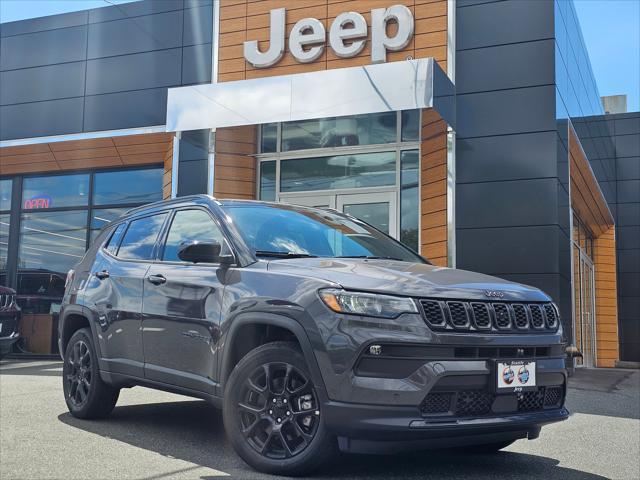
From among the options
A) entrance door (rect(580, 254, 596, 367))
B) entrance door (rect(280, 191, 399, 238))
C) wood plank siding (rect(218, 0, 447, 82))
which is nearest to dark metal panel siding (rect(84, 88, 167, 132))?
wood plank siding (rect(218, 0, 447, 82))

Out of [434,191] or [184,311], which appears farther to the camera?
[434,191]

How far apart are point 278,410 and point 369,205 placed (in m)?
9.11

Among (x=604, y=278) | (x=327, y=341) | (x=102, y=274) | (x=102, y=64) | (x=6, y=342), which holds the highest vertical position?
(x=102, y=64)

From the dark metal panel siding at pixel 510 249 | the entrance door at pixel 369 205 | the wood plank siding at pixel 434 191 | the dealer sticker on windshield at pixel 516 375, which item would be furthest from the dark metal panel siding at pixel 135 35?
the dealer sticker on windshield at pixel 516 375

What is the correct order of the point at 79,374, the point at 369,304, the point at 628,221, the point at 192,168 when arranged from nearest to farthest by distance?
the point at 369,304
the point at 79,374
the point at 192,168
the point at 628,221

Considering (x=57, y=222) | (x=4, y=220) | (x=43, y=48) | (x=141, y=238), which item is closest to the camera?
(x=141, y=238)

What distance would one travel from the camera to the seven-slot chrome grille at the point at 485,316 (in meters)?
3.89

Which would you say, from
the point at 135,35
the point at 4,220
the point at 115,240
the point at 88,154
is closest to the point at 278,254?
the point at 115,240

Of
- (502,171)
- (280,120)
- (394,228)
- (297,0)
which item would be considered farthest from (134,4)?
(502,171)

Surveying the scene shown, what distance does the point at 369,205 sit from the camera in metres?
13.1

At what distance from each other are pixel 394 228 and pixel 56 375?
5748 millimetres

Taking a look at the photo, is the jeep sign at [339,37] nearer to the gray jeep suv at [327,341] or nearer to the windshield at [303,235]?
the windshield at [303,235]

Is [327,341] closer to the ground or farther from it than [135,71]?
closer to the ground

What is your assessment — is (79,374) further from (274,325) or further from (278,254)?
(274,325)
